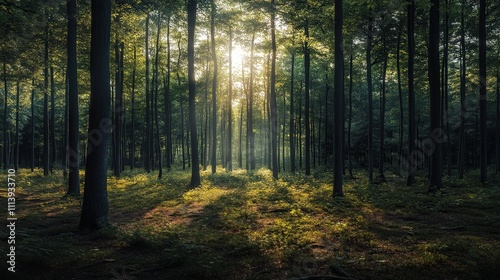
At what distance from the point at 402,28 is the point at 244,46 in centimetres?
1434

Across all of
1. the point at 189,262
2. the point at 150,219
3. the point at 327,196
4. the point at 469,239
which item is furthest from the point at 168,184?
the point at 469,239

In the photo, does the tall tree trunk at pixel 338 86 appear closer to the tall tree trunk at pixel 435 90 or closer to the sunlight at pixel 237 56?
the tall tree trunk at pixel 435 90

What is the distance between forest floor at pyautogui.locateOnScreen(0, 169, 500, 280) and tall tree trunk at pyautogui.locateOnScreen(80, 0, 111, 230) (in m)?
0.65

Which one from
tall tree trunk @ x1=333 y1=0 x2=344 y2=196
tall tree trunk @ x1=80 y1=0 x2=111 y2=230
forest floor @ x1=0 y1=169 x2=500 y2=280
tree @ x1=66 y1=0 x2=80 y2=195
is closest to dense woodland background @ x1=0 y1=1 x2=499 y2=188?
tree @ x1=66 y1=0 x2=80 y2=195

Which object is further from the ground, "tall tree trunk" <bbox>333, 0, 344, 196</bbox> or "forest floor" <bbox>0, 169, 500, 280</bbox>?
"tall tree trunk" <bbox>333, 0, 344, 196</bbox>

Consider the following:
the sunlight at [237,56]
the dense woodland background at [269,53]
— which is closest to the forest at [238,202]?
the dense woodland background at [269,53]

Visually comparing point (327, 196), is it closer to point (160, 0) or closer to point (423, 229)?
point (423, 229)

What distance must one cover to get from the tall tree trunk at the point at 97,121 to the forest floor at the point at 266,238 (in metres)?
0.65

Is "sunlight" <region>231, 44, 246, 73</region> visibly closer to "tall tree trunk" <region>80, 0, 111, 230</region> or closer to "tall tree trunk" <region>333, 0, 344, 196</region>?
"tall tree trunk" <region>333, 0, 344, 196</region>

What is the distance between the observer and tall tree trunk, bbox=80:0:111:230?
8.79m

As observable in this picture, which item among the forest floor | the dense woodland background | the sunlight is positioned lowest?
the forest floor

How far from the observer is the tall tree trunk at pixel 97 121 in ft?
28.8

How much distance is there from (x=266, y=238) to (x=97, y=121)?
19.5ft

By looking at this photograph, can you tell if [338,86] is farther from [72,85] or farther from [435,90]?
[72,85]
